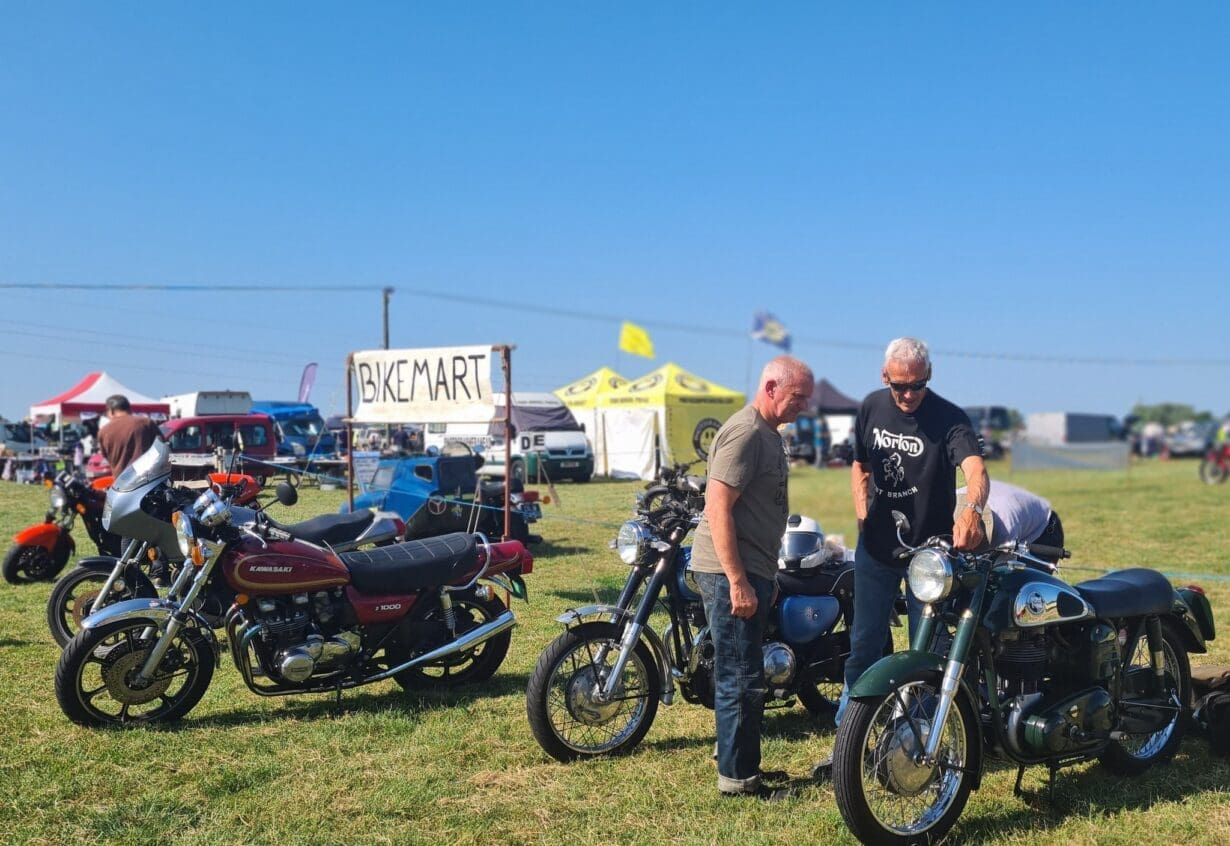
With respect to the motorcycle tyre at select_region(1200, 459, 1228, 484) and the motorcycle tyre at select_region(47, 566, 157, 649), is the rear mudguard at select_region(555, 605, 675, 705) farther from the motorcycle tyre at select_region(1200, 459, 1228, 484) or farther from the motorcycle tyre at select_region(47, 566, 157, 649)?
the motorcycle tyre at select_region(1200, 459, 1228, 484)

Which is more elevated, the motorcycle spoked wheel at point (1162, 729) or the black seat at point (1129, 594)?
the black seat at point (1129, 594)

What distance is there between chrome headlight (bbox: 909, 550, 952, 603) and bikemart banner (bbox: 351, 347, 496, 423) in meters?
4.85

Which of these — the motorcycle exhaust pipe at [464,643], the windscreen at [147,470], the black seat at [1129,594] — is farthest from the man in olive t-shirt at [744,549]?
the windscreen at [147,470]

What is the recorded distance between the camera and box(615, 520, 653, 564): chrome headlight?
14.9ft

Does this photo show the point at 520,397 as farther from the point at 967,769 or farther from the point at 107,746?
the point at 967,769

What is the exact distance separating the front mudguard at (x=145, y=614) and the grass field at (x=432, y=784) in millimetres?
483

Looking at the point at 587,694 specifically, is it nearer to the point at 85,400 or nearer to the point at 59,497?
the point at 59,497

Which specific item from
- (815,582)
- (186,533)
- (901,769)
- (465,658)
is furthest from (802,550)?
(186,533)

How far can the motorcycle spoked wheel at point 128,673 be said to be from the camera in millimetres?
4879

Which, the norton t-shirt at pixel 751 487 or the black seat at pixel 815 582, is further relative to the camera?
the black seat at pixel 815 582

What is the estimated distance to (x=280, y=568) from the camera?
512cm

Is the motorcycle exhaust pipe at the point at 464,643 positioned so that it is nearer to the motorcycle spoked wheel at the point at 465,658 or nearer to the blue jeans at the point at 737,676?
the motorcycle spoked wheel at the point at 465,658

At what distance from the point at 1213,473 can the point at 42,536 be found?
24456 mm

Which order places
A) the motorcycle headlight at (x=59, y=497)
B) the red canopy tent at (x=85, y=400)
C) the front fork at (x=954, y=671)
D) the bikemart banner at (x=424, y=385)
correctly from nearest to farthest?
the front fork at (x=954, y=671)
the motorcycle headlight at (x=59, y=497)
the bikemart banner at (x=424, y=385)
the red canopy tent at (x=85, y=400)
